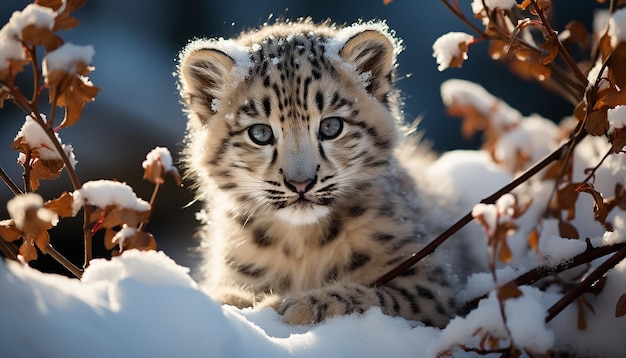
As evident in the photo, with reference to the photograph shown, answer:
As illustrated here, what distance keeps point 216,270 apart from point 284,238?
0.28 meters

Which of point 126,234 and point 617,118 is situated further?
point 617,118

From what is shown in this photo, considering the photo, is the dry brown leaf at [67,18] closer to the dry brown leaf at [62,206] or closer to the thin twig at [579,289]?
the dry brown leaf at [62,206]

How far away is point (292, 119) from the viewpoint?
71.6 inches

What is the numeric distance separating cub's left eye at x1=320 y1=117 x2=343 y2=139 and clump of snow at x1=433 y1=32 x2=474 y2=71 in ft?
1.49

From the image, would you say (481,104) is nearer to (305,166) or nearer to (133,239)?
(305,166)

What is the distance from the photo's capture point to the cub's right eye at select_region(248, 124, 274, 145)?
6.12 ft

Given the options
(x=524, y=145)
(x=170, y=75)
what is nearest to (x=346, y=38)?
(x=524, y=145)

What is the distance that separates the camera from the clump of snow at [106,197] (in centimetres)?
117

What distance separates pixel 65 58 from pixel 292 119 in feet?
2.60

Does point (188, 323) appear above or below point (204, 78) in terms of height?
below

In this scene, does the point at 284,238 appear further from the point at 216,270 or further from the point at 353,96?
the point at 353,96

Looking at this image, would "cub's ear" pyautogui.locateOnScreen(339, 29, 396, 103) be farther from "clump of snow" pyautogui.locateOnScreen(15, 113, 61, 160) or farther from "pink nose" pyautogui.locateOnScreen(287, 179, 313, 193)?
"clump of snow" pyautogui.locateOnScreen(15, 113, 61, 160)

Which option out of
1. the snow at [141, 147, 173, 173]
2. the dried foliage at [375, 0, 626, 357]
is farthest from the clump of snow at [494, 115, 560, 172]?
the snow at [141, 147, 173, 173]

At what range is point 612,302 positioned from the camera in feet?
4.89
